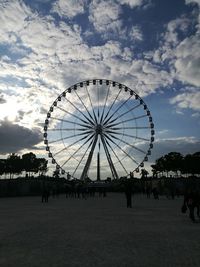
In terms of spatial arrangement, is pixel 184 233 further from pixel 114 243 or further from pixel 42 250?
pixel 42 250

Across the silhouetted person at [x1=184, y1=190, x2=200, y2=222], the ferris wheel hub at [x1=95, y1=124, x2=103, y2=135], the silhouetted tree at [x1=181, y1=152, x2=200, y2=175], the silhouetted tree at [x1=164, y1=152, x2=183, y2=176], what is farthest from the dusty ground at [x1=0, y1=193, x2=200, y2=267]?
the silhouetted tree at [x1=164, y1=152, x2=183, y2=176]

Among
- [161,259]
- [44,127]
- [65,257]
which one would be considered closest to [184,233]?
[161,259]

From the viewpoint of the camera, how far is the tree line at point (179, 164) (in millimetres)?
127062

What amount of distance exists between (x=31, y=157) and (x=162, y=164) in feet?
165

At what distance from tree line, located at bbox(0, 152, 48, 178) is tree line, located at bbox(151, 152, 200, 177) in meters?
47.5

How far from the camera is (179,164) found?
134 metres

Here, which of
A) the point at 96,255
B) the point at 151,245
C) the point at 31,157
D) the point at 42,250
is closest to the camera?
the point at 96,255

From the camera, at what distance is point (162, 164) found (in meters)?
144

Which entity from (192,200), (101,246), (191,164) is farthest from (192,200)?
(191,164)

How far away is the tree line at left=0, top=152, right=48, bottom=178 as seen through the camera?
13124 cm

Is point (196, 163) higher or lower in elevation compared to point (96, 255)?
higher

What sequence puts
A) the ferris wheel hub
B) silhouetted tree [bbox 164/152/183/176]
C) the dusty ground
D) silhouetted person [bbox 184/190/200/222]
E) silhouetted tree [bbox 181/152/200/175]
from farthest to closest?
silhouetted tree [bbox 164/152/183/176]
silhouetted tree [bbox 181/152/200/175]
the ferris wheel hub
silhouetted person [bbox 184/190/200/222]
the dusty ground

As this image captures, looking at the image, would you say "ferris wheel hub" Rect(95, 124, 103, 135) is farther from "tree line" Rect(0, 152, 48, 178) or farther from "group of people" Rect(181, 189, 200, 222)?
"tree line" Rect(0, 152, 48, 178)

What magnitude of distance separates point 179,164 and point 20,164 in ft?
187
